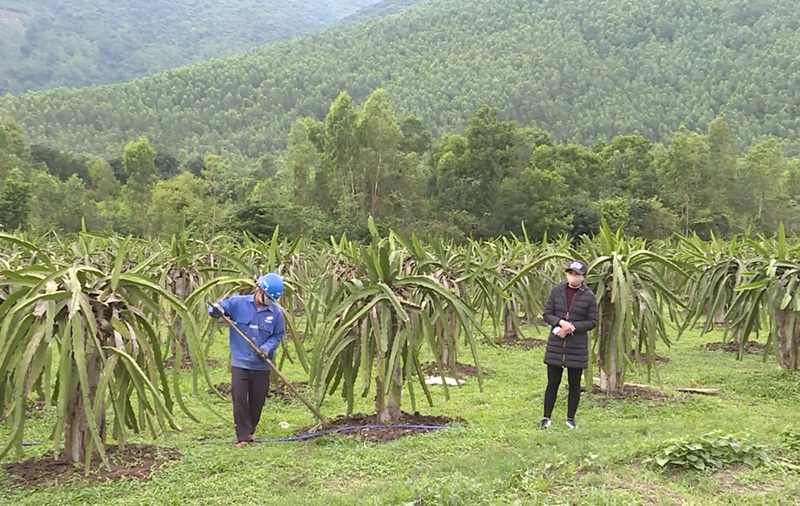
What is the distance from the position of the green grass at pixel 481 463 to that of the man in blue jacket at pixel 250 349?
29 centimetres

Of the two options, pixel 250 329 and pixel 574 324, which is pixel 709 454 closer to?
pixel 574 324

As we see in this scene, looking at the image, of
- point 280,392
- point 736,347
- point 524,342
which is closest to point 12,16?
point 524,342

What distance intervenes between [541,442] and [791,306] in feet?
14.2

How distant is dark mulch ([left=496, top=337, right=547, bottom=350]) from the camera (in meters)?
11.9

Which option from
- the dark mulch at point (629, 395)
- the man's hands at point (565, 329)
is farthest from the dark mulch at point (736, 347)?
the man's hands at point (565, 329)

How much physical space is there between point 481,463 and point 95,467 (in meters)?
2.68

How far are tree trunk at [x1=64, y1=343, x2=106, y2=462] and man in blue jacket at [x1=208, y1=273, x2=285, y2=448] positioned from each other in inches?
45.6

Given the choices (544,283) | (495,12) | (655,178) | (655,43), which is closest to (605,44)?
(655,43)

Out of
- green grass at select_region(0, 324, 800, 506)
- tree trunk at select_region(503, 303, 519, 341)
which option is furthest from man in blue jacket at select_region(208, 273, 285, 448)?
tree trunk at select_region(503, 303, 519, 341)

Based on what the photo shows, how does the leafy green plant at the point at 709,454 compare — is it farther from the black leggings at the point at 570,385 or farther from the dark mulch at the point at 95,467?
the dark mulch at the point at 95,467

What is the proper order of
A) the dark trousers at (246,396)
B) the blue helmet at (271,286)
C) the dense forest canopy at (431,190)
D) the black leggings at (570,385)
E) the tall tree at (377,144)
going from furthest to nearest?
the tall tree at (377,144)
the dense forest canopy at (431,190)
the black leggings at (570,385)
the dark trousers at (246,396)
the blue helmet at (271,286)

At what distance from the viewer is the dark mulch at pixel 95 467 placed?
430cm

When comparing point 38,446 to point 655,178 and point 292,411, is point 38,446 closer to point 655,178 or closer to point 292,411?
point 292,411

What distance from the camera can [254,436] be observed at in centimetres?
567
